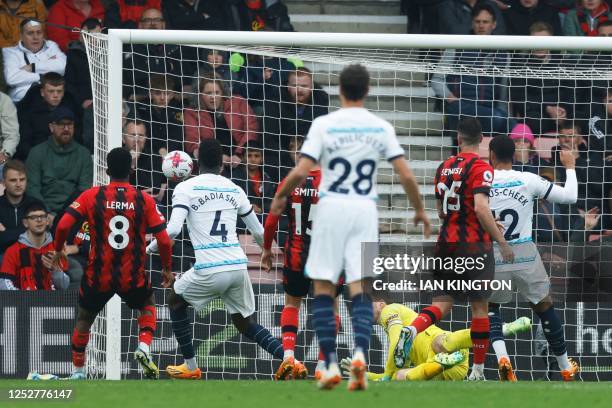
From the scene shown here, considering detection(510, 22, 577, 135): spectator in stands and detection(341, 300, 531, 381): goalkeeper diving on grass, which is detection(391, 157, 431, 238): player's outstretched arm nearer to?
detection(341, 300, 531, 381): goalkeeper diving on grass

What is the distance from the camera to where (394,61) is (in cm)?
1446

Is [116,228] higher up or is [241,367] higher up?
[116,228]

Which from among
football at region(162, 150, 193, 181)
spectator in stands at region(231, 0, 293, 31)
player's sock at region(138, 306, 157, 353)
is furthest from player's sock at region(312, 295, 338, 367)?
spectator in stands at region(231, 0, 293, 31)

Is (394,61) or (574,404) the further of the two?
(394,61)

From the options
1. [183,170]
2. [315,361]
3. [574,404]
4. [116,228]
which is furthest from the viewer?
[315,361]

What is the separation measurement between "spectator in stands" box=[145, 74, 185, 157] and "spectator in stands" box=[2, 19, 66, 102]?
2.16 m

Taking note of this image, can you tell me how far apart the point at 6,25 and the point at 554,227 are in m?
6.88

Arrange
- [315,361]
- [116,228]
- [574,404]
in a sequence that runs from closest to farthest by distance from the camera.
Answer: [574,404] → [116,228] → [315,361]

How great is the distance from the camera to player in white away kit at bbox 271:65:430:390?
9.37 meters

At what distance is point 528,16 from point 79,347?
312 inches

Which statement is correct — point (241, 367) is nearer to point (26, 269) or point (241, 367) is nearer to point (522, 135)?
point (26, 269)

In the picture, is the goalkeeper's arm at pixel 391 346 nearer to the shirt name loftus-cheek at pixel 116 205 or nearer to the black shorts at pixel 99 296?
the black shorts at pixel 99 296

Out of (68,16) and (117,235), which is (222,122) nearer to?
(117,235)

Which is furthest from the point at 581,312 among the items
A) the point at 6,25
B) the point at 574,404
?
the point at 6,25
